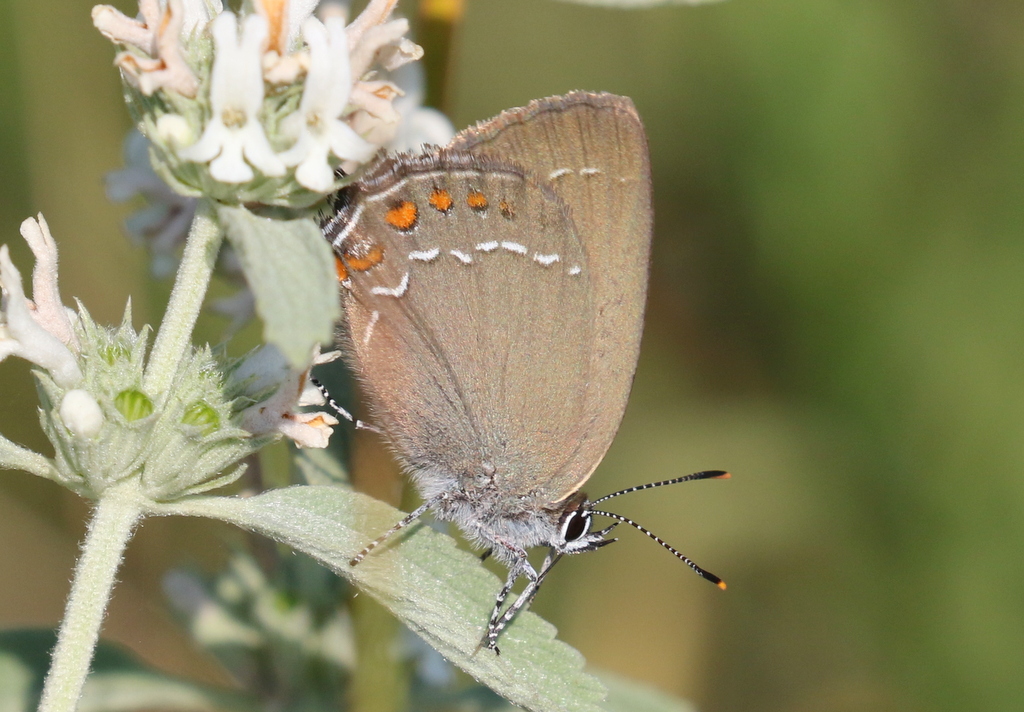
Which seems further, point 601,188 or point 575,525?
point 575,525

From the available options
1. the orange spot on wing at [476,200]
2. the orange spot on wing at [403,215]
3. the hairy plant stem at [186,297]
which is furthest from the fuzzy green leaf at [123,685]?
the orange spot on wing at [476,200]

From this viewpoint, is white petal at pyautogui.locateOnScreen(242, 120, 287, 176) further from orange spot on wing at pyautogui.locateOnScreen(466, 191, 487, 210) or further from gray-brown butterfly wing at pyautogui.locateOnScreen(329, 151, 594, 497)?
orange spot on wing at pyautogui.locateOnScreen(466, 191, 487, 210)

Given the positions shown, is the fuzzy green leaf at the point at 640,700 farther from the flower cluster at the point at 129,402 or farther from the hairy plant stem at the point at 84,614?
the hairy plant stem at the point at 84,614

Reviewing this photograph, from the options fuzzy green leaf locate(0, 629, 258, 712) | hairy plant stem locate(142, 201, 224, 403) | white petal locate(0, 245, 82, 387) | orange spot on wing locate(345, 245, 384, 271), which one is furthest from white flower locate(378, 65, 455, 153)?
fuzzy green leaf locate(0, 629, 258, 712)

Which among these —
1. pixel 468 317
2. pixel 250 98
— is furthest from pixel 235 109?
pixel 468 317

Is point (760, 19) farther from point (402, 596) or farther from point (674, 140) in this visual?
point (402, 596)

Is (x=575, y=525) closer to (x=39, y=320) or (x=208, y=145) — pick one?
(x=39, y=320)
